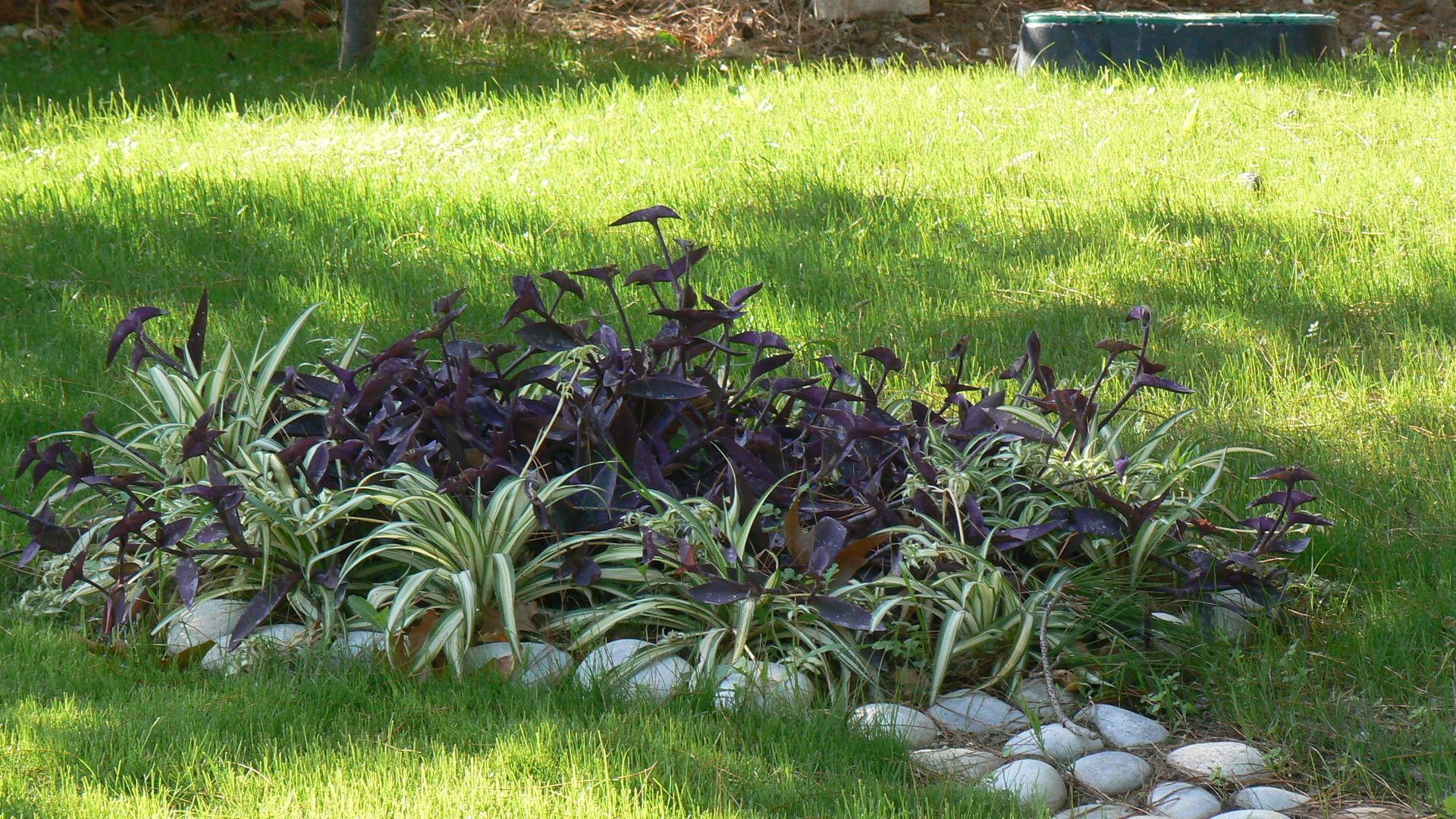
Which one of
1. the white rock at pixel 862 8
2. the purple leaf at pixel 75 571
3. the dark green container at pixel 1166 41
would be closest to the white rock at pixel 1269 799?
the purple leaf at pixel 75 571

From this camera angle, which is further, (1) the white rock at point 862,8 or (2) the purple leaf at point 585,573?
(1) the white rock at point 862,8

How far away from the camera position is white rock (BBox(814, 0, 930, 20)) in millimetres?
10250

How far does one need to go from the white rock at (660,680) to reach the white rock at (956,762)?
459 mm

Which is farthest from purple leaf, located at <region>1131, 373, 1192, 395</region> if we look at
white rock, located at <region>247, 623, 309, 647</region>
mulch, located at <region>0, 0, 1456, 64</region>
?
mulch, located at <region>0, 0, 1456, 64</region>

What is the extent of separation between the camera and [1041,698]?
255 centimetres

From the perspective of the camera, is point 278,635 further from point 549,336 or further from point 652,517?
point 549,336

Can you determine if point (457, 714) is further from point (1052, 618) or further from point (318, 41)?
point (318, 41)

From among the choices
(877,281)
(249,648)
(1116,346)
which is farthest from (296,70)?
(1116,346)

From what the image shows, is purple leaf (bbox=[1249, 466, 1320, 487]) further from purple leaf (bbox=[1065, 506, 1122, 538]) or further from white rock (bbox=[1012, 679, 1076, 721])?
white rock (bbox=[1012, 679, 1076, 721])

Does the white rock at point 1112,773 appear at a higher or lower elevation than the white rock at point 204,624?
lower

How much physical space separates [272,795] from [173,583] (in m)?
0.95

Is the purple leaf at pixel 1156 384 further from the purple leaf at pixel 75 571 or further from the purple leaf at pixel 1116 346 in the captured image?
the purple leaf at pixel 75 571

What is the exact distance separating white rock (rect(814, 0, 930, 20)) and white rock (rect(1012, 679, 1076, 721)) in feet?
27.8

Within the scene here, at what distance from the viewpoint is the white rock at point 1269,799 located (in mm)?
2186
